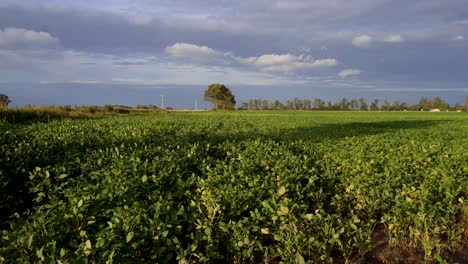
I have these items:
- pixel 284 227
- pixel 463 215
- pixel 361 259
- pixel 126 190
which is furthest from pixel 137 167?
pixel 463 215

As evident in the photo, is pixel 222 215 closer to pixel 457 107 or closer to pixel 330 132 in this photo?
pixel 330 132

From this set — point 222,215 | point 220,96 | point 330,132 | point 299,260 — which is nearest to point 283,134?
point 330,132

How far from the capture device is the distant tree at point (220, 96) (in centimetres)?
10946

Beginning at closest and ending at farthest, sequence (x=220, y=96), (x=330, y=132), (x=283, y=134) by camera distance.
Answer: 1. (x=283, y=134)
2. (x=330, y=132)
3. (x=220, y=96)

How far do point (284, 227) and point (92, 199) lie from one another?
7.96 ft

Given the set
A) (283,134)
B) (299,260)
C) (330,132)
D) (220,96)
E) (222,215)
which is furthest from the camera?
(220,96)

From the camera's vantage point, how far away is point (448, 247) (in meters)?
4.05

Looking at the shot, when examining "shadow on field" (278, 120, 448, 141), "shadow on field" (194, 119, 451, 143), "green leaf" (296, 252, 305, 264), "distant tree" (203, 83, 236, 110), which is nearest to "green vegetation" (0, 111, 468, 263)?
"green leaf" (296, 252, 305, 264)

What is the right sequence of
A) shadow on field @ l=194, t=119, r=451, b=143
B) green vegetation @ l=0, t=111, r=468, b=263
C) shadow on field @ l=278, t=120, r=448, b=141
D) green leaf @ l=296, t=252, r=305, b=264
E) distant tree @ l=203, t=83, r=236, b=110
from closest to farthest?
green leaf @ l=296, t=252, r=305, b=264
green vegetation @ l=0, t=111, r=468, b=263
shadow on field @ l=194, t=119, r=451, b=143
shadow on field @ l=278, t=120, r=448, b=141
distant tree @ l=203, t=83, r=236, b=110

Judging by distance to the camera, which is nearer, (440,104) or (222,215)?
(222,215)

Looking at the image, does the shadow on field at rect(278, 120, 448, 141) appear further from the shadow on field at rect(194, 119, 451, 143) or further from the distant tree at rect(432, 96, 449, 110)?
the distant tree at rect(432, 96, 449, 110)

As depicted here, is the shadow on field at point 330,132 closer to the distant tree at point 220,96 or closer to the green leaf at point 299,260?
the green leaf at point 299,260

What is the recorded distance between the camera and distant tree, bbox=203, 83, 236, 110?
109 meters

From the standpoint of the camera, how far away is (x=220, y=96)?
360ft
